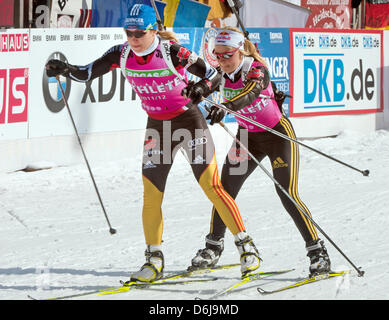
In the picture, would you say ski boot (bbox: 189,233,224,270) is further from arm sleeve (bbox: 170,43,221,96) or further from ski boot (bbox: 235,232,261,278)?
arm sleeve (bbox: 170,43,221,96)

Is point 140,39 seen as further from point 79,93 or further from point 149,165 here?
point 79,93

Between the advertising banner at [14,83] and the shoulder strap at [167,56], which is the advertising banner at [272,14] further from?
the shoulder strap at [167,56]

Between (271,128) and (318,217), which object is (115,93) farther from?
(271,128)

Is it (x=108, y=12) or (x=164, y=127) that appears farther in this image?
(x=108, y=12)

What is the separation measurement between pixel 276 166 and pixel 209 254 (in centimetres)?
84

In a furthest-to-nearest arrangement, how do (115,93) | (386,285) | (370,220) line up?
1. (115,93)
2. (370,220)
3. (386,285)

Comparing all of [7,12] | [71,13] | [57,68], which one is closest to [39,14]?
[71,13]

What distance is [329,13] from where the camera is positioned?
15.7 meters

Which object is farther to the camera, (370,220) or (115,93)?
(115,93)

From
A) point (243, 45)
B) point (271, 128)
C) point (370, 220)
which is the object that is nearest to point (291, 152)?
point (271, 128)

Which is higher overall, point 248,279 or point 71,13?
point 71,13
